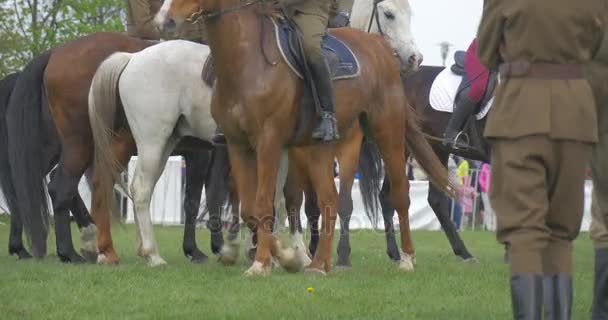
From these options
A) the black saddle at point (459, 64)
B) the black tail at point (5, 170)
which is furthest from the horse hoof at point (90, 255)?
the black saddle at point (459, 64)

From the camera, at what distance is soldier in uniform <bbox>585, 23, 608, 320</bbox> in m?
7.94

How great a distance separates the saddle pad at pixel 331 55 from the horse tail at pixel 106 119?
2.12 m

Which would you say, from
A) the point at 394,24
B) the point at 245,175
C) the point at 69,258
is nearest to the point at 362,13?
the point at 394,24

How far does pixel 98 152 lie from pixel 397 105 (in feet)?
9.51

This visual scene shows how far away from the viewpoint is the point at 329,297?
9.41m

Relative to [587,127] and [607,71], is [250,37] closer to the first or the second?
[607,71]

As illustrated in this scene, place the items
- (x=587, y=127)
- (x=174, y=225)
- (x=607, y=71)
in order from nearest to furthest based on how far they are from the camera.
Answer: (x=587, y=127) < (x=607, y=71) < (x=174, y=225)

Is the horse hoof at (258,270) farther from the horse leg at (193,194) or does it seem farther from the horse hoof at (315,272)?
the horse leg at (193,194)

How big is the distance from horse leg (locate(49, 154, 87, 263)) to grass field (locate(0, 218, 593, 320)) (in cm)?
21

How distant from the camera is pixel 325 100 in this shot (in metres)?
11.0

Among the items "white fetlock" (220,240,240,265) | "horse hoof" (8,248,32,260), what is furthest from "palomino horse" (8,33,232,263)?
"white fetlock" (220,240,240,265)

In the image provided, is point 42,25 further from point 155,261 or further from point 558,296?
point 558,296

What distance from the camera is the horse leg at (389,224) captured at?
48.5ft

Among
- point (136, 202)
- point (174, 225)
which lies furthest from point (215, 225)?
point (174, 225)
